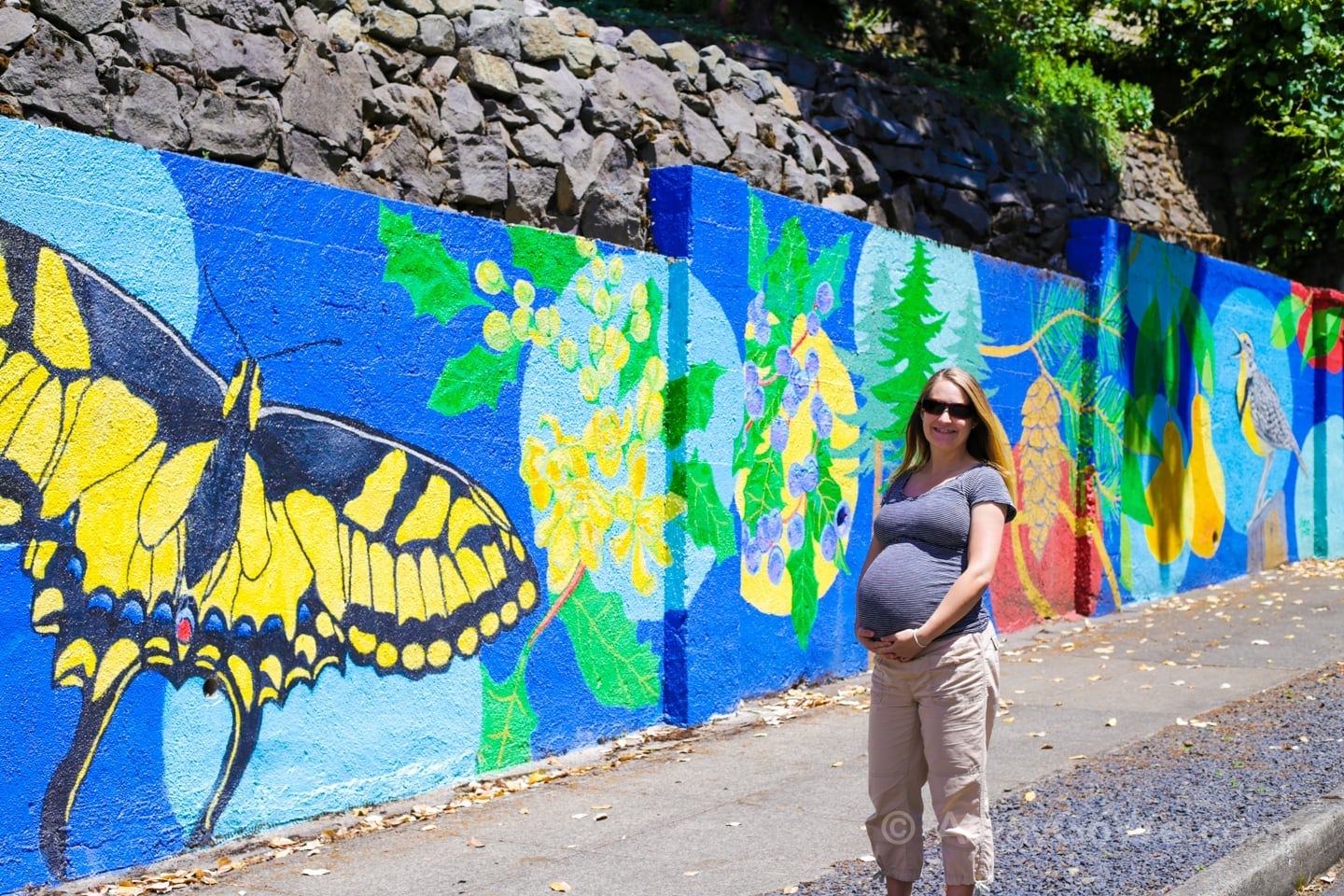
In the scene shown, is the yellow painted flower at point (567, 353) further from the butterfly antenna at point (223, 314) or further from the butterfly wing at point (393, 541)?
the butterfly antenna at point (223, 314)

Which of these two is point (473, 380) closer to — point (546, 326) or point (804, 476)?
point (546, 326)

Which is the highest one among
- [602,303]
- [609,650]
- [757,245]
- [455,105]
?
[455,105]

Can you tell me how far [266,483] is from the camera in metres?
5.32

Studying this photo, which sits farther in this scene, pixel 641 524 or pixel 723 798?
pixel 641 524

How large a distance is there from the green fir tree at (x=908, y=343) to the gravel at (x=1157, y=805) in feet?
9.28

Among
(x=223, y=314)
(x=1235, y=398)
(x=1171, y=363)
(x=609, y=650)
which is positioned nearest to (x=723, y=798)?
(x=609, y=650)

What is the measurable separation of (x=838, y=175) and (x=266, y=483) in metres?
6.03

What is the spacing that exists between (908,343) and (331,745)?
16.8ft

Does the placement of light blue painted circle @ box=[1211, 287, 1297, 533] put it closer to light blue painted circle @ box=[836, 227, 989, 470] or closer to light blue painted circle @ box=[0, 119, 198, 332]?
light blue painted circle @ box=[836, 227, 989, 470]

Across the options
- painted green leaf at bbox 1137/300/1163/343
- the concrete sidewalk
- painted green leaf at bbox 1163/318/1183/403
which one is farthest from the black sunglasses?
painted green leaf at bbox 1163/318/1183/403

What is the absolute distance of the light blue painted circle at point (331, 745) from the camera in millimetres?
5027

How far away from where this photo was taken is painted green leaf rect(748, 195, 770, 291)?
7848 millimetres

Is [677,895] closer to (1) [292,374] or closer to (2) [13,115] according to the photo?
(1) [292,374]

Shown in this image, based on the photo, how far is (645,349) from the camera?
7.21 metres
